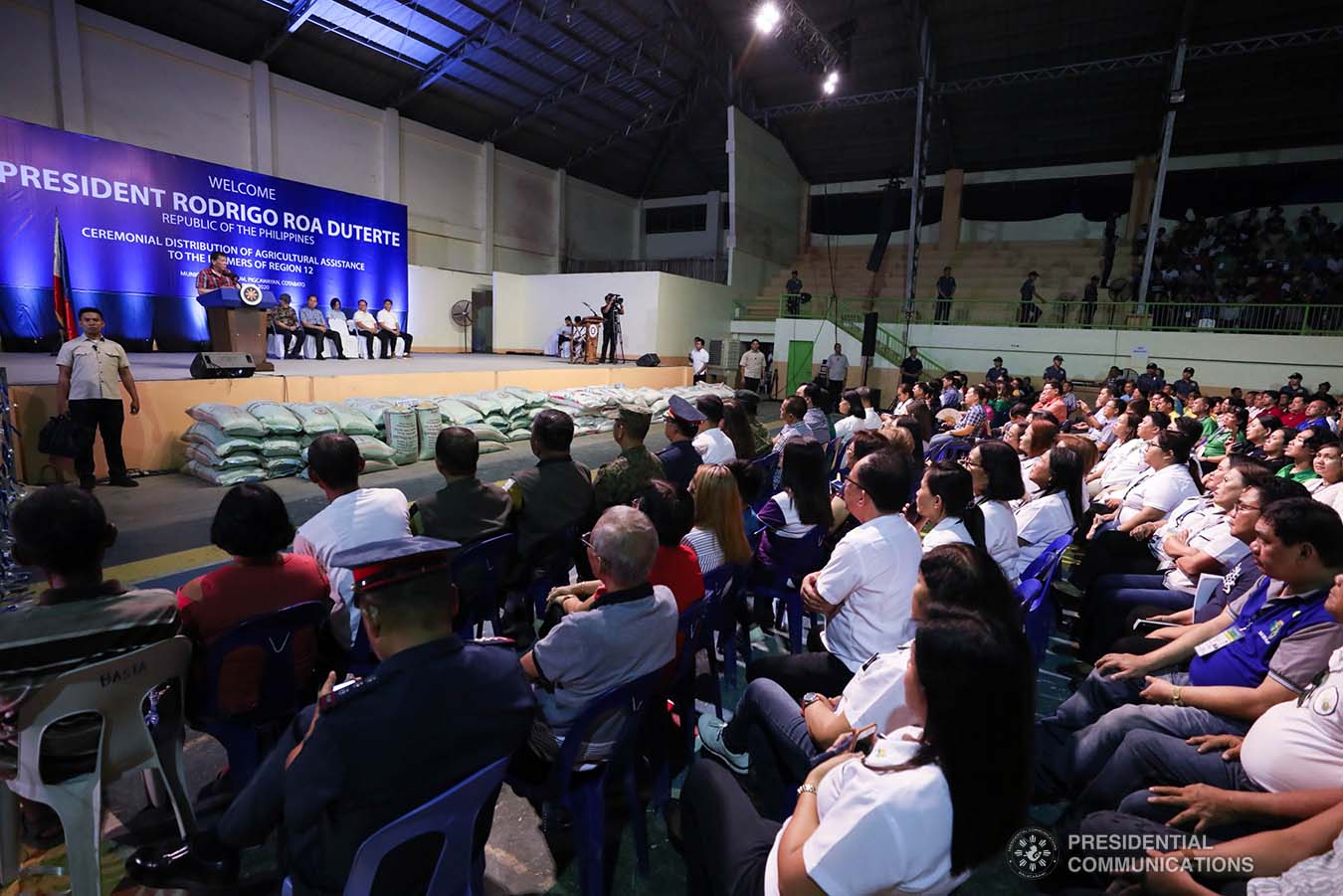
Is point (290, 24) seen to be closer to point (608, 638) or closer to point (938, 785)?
point (608, 638)

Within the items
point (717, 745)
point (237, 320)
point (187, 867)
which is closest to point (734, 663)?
point (717, 745)

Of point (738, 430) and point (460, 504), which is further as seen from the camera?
point (738, 430)

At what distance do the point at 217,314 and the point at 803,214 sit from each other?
1609 cm

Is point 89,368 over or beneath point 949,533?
over

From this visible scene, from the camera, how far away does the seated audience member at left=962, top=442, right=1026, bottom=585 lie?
250 cm

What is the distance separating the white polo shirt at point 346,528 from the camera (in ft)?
6.72

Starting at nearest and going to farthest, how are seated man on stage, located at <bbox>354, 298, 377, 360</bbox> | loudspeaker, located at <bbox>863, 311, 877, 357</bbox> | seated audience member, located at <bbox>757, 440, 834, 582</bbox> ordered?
1. seated audience member, located at <bbox>757, 440, 834, 582</bbox>
2. seated man on stage, located at <bbox>354, 298, 377, 360</bbox>
3. loudspeaker, located at <bbox>863, 311, 877, 357</bbox>

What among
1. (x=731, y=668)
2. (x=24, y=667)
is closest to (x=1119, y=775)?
(x=731, y=668)

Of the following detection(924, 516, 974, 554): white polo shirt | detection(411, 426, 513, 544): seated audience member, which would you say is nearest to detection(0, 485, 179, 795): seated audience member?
detection(411, 426, 513, 544): seated audience member

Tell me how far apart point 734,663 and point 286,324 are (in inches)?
379

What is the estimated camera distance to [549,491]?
276 cm

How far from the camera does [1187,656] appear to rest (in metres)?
2.07

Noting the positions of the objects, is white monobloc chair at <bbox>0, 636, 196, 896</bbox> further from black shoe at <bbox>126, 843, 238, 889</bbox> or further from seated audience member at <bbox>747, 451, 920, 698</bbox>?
seated audience member at <bbox>747, 451, 920, 698</bbox>

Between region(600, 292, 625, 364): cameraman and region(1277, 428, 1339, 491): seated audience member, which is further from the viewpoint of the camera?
region(600, 292, 625, 364): cameraman
